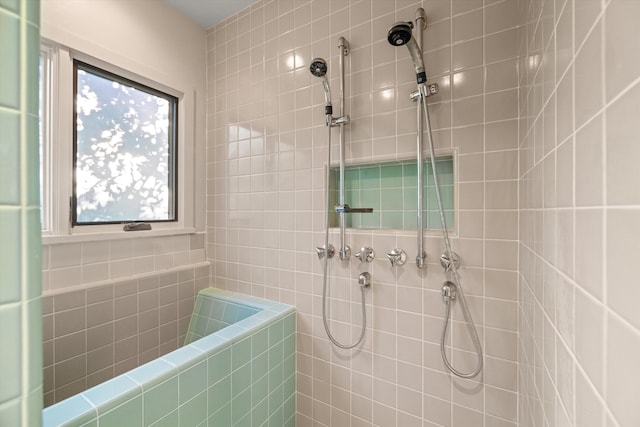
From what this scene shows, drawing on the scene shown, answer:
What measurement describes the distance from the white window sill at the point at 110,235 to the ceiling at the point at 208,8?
58.7 inches

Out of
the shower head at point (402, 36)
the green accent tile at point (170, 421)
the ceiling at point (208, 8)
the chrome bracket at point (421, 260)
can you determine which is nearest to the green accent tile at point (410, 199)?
the chrome bracket at point (421, 260)

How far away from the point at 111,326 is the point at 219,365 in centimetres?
86

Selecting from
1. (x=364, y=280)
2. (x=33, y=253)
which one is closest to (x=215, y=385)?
(x=364, y=280)

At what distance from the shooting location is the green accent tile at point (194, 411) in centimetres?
90

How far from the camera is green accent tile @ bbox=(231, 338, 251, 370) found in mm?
1112

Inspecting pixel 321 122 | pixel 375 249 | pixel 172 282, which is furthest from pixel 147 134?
pixel 375 249

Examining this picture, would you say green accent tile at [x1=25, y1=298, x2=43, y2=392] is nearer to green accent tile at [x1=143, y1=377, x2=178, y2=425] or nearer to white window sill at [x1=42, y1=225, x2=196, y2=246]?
green accent tile at [x1=143, y1=377, x2=178, y2=425]

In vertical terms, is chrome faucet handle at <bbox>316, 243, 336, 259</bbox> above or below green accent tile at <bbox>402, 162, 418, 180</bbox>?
below

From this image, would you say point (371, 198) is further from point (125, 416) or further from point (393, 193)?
point (125, 416)

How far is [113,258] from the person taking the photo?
58.8 inches

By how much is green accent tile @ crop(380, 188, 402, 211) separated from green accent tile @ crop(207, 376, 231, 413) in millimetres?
1072

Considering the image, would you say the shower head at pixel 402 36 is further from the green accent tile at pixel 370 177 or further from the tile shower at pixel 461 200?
the green accent tile at pixel 370 177

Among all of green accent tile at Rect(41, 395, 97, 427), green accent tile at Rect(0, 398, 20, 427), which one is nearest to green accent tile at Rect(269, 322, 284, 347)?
green accent tile at Rect(41, 395, 97, 427)

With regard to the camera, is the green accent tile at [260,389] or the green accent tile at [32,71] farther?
the green accent tile at [260,389]
